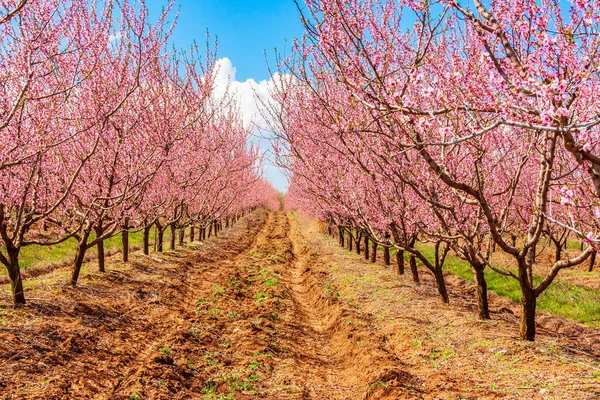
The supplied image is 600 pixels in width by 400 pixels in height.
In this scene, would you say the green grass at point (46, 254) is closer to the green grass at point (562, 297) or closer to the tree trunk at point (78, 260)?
the tree trunk at point (78, 260)

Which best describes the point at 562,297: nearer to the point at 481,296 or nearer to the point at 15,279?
the point at 481,296

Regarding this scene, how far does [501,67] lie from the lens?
16.6 ft

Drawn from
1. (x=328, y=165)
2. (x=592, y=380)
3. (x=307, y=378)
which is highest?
(x=328, y=165)

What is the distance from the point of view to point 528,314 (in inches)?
300

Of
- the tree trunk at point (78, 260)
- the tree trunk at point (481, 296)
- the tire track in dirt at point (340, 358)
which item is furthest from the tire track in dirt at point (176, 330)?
the tree trunk at point (481, 296)

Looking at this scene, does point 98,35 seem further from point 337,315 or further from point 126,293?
point 337,315

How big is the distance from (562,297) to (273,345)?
9.68m

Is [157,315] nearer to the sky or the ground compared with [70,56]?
nearer to the ground

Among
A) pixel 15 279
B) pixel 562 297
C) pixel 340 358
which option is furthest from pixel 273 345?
pixel 562 297

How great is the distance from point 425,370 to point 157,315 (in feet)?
19.6

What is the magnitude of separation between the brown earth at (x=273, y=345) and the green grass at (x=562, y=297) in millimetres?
974

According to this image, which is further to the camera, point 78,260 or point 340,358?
point 78,260

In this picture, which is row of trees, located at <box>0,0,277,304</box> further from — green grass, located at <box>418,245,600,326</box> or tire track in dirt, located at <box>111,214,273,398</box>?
green grass, located at <box>418,245,600,326</box>

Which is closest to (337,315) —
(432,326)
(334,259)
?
(432,326)
